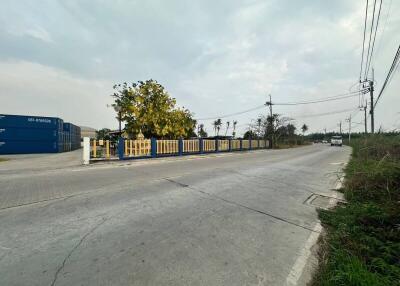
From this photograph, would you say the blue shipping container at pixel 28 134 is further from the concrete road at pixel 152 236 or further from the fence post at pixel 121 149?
the concrete road at pixel 152 236

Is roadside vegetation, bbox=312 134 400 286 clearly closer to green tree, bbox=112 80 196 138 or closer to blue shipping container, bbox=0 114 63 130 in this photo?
green tree, bbox=112 80 196 138

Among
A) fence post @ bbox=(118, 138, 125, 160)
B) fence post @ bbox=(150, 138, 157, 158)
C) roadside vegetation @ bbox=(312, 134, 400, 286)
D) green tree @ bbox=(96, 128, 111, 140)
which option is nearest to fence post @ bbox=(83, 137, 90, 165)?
fence post @ bbox=(118, 138, 125, 160)

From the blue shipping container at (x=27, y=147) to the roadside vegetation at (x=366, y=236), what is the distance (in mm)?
27049

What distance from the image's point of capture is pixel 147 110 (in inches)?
822

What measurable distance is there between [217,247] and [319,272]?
1212mm

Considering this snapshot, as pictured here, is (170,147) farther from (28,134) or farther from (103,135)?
(103,135)

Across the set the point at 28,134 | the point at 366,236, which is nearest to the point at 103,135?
the point at 28,134

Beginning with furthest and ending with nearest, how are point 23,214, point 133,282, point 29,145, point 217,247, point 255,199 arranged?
point 29,145 < point 255,199 < point 23,214 < point 217,247 < point 133,282

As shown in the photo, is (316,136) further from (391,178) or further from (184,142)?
(391,178)

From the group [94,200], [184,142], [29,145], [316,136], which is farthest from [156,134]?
[316,136]

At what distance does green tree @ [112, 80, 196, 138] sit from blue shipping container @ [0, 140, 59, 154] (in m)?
8.90

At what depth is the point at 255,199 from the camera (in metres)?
5.17

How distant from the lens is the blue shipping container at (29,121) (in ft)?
67.5

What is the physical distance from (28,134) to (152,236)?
25.7 metres
